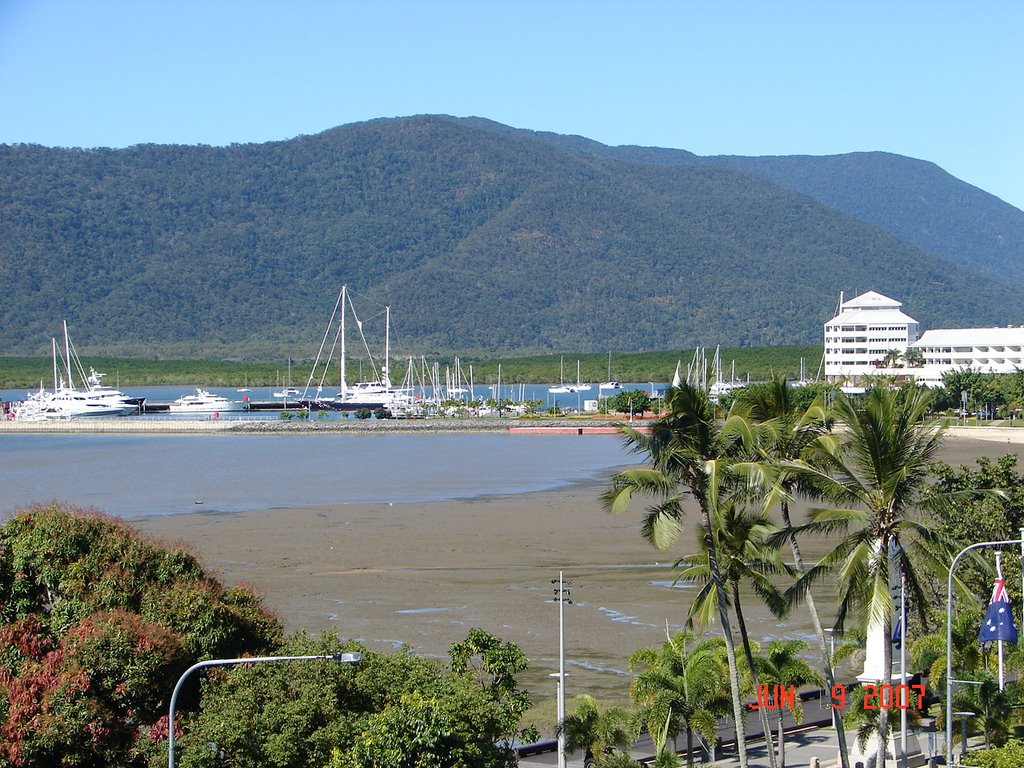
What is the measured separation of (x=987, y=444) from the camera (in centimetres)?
8631

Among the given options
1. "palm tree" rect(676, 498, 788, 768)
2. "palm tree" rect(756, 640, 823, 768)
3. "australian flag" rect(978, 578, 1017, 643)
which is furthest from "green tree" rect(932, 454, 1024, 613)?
"palm tree" rect(676, 498, 788, 768)

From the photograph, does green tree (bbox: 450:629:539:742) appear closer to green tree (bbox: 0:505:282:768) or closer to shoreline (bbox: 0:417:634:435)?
green tree (bbox: 0:505:282:768)

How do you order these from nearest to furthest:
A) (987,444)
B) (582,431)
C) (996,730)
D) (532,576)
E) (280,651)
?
(280,651) → (996,730) → (532,576) → (987,444) → (582,431)

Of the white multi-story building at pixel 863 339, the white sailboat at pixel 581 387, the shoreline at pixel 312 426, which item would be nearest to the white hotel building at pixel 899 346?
the white multi-story building at pixel 863 339

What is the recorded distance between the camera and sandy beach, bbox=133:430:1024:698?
3175 cm

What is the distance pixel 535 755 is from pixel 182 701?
7.26 metres

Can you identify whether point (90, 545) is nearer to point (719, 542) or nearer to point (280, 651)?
point (280, 651)

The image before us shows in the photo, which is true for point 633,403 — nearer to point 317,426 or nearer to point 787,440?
point 317,426

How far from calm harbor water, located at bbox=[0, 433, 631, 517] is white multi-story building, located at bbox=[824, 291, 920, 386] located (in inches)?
1958

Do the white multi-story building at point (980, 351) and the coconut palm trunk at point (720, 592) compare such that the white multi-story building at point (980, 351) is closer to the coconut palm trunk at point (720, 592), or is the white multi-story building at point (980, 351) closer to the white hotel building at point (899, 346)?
the white hotel building at point (899, 346)

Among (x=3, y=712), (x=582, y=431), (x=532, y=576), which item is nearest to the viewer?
(x=3, y=712)

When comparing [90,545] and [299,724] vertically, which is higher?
[90,545]

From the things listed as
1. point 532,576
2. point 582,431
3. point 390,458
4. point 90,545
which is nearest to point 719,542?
point 90,545

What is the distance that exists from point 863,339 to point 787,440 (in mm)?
130763
